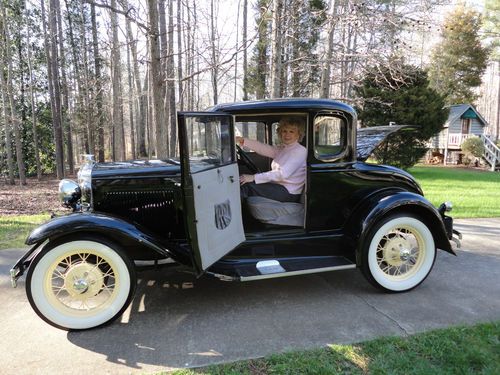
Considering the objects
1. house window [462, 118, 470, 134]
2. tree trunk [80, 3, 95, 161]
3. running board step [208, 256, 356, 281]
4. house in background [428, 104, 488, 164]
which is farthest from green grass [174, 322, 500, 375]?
house window [462, 118, 470, 134]

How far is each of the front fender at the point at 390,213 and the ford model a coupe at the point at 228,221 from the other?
11 mm

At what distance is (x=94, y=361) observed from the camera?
2502 millimetres

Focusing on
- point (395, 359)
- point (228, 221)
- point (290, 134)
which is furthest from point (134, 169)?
point (395, 359)

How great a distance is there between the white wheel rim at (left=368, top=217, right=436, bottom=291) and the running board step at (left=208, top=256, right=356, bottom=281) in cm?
34

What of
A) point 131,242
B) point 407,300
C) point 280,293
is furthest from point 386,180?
point 131,242

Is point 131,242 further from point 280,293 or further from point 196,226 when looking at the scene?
point 280,293

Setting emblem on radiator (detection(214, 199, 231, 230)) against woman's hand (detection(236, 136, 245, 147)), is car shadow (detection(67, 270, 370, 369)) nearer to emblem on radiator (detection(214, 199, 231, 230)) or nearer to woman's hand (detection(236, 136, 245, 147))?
emblem on radiator (detection(214, 199, 231, 230))

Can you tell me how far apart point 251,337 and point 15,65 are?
64.9 ft

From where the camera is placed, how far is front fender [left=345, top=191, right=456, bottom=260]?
11.6 feet

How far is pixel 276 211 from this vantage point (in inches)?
145

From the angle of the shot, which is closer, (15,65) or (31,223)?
(31,223)

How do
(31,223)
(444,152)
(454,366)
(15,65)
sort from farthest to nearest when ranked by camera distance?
(444,152) < (15,65) < (31,223) < (454,366)

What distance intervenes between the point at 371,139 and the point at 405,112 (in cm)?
1211

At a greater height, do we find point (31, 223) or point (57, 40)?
point (57, 40)
